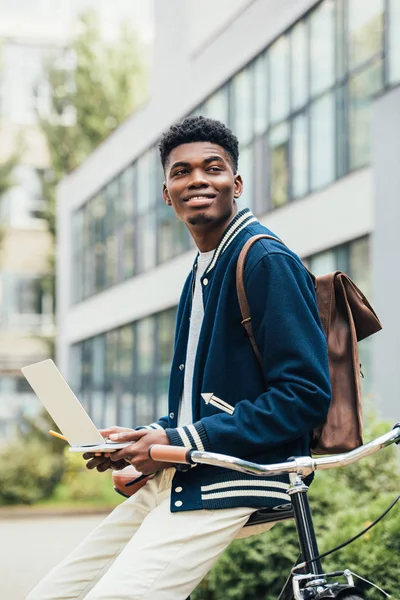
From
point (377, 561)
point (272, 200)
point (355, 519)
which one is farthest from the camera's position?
point (272, 200)

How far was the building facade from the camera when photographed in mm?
16062

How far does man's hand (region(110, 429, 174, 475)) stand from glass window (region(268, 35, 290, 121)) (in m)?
17.2

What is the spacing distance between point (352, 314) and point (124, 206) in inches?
1064

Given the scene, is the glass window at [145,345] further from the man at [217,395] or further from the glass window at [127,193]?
the man at [217,395]

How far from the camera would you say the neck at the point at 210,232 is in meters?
3.17

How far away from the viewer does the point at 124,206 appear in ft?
98.7

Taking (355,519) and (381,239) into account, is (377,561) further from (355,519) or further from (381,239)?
(381,239)

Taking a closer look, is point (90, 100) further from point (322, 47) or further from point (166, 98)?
point (322, 47)

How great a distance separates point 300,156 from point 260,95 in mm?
2251

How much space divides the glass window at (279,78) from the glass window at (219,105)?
2258 mm

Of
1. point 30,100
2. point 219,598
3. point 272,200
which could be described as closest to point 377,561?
point 219,598

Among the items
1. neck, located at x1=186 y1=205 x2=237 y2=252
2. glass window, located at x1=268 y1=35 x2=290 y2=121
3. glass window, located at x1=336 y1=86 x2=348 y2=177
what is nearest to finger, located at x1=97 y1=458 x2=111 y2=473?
neck, located at x1=186 y1=205 x2=237 y2=252

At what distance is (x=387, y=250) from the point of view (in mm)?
13891

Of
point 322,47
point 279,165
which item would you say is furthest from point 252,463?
point 279,165
